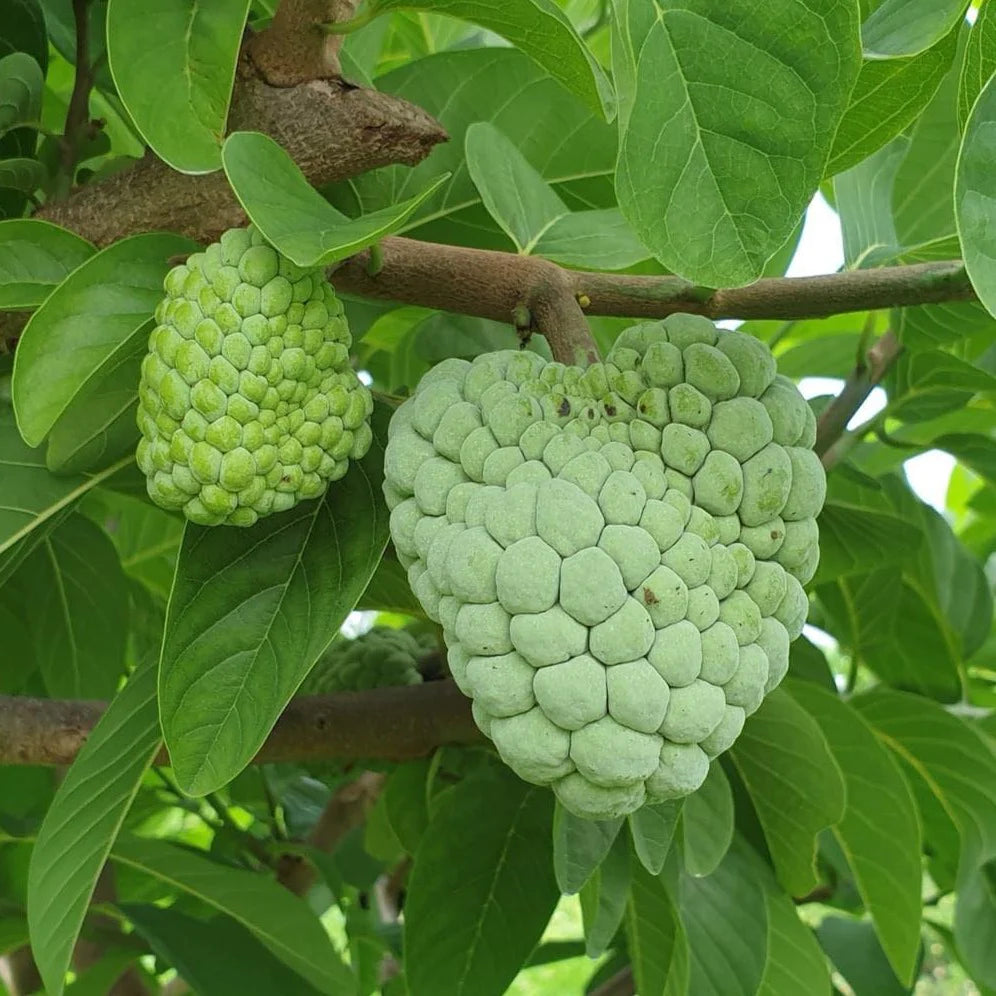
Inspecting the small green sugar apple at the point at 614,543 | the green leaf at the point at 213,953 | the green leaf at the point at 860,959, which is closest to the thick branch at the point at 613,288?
the small green sugar apple at the point at 614,543

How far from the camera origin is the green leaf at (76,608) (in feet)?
4.82

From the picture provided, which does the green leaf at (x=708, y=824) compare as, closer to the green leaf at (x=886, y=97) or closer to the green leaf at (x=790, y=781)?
the green leaf at (x=790, y=781)

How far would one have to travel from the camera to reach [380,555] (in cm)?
96

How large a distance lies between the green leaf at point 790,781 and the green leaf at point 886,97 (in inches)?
23.5

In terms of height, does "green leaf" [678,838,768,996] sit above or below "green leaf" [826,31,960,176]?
below

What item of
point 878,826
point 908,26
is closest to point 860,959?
point 878,826

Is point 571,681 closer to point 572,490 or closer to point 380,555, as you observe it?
point 572,490

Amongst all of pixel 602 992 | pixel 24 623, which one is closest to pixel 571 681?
pixel 24 623

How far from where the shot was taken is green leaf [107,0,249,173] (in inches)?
33.3

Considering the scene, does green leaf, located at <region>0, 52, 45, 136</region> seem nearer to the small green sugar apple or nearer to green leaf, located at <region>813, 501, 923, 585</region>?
the small green sugar apple

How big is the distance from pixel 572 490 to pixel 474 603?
9 centimetres

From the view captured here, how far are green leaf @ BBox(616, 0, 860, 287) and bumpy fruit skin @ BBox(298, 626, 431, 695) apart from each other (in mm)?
1007

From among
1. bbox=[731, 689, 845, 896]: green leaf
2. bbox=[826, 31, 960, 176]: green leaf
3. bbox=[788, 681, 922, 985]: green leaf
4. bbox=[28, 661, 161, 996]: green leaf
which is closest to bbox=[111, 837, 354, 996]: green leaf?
bbox=[28, 661, 161, 996]: green leaf

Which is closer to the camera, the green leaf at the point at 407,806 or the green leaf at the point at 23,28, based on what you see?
the green leaf at the point at 23,28
